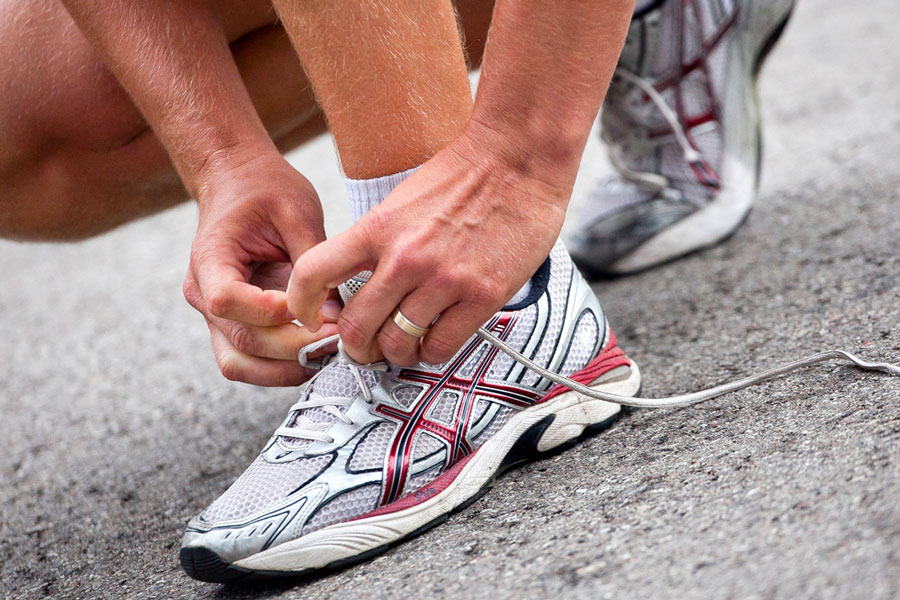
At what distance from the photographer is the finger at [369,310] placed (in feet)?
2.34

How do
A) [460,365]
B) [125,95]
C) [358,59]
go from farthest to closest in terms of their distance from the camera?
[125,95]
[460,365]
[358,59]

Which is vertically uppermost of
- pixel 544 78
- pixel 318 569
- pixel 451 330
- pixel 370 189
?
pixel 544 78

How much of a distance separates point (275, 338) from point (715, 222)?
0.99 meters

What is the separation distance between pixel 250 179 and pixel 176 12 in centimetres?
26

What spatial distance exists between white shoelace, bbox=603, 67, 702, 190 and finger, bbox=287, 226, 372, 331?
93 cm

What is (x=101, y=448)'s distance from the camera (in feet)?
4.33

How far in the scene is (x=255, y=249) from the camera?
870 millimetres

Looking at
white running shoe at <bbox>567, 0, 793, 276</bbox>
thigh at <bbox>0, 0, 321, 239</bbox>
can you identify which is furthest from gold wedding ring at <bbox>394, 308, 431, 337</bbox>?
white running shoe at <bbox>567, 0, 793, 276</bbox>

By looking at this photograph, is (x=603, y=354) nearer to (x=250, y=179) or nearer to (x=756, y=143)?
(x=250, y=179)

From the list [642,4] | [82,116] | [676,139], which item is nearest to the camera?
[82,116]

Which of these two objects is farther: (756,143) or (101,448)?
(756,143)

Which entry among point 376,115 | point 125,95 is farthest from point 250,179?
point 125,95

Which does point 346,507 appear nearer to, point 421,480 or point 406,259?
point 421,480

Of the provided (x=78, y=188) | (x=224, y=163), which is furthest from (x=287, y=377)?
(x=78, y=188)
